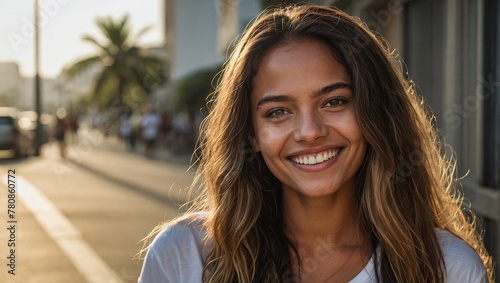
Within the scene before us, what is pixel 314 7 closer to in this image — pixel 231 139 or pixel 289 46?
pixel 289 46

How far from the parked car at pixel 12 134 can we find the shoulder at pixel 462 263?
946 inches

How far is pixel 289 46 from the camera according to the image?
2801 mm

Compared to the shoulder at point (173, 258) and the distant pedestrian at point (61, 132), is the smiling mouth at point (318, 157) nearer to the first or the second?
the shoulder at point (173, 258)

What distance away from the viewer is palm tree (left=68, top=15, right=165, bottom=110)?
48.2 meters

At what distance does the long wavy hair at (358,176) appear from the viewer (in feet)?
8.82

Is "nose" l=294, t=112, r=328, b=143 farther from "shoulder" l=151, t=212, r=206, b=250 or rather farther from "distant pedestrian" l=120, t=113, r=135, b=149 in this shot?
"distant pedestrian" l=120, t=113, r=135, b=149

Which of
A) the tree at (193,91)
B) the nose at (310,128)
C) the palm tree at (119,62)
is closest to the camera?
the nose at (310,128)

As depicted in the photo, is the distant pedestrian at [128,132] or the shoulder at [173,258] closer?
the shoulder at [173,258]

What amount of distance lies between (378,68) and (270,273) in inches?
31.0

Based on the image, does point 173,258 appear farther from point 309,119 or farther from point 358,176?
point 358,176

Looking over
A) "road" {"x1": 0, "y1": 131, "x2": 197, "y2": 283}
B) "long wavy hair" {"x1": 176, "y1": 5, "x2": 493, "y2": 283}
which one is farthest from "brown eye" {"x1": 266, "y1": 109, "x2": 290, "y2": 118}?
"road" {"x1": 0, "y1": 131, "x2": 197, "y2": 283}

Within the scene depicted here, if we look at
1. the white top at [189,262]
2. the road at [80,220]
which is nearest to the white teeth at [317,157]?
the white top at [189,262]

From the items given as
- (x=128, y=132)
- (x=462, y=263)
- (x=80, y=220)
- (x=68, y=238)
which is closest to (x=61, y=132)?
(x=128, y=132)

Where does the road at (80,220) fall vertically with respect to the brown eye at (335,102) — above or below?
below
